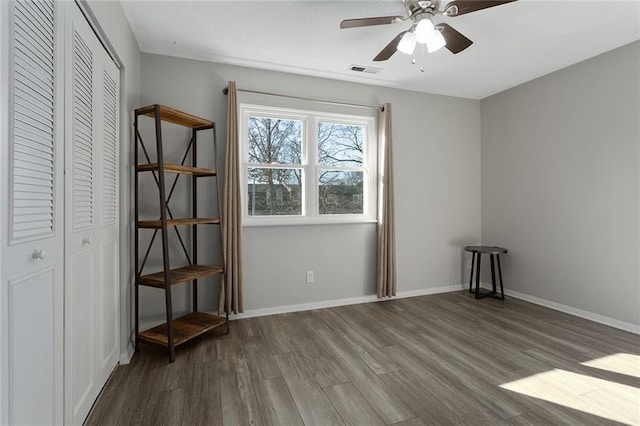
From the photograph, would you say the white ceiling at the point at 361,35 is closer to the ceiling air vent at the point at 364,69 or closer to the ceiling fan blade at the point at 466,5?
the ceiling air vent at the point at 364,69

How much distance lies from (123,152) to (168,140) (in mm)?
660

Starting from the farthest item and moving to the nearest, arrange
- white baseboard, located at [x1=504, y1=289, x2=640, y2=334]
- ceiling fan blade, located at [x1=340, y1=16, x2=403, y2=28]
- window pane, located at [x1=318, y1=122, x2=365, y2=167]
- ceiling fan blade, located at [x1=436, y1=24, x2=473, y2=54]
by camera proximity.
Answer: window pane, located at [x1=318, y1=122, x2=365, y2=167] → white baseboard, located at [x1=504, y1=289, x2=640, y2=334] → ceiling fan blade, located at [x1=436, y1=24, x2=473, y2=54] → ceiling fan blade, located at [x1=340, y1=16, x2=403, y2=28]

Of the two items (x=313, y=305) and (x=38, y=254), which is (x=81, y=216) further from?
(x=313, y=305)

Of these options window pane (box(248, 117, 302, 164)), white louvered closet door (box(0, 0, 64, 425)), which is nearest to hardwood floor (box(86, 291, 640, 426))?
white louvered closet door (box(0, 0, 64, 425))

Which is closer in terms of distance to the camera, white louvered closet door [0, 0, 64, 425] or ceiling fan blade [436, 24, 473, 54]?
white louvered closet door [0, 0, 64, 425]

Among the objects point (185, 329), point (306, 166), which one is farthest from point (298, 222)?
point (185, 329)

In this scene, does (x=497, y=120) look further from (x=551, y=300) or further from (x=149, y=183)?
(x=149, y=183)

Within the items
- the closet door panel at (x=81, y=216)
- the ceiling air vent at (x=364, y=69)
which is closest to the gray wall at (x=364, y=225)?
the ceiling air vent at (x=364, y=69)

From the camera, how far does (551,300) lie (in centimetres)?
348

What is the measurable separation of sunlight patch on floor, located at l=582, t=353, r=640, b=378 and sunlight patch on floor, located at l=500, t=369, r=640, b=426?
0.23m

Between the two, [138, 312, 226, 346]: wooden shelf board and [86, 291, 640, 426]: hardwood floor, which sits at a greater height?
[138, 312, 226, 346]: wooden shelf board

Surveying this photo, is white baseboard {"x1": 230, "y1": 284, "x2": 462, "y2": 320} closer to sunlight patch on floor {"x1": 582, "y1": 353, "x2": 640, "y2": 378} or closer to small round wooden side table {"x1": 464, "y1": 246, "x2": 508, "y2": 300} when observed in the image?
small round wooden side table {"x1": 464, "y1": 246, "x2": 508, "y2": 300}

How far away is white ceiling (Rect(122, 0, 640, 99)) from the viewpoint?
2.27 metres

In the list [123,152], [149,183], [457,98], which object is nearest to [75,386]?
[123,152]
